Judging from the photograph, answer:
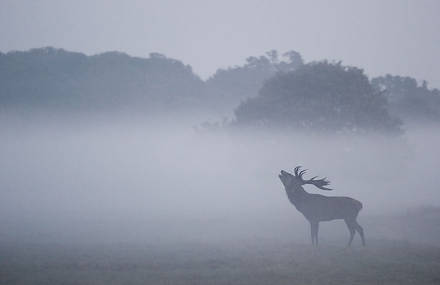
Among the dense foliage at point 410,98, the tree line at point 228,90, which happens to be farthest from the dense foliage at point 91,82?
the dense foliage at point 410,98

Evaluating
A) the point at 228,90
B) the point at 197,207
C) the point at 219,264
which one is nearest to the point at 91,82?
the point at 228,90

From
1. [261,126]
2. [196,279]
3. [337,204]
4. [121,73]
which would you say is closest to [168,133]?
[121,73]

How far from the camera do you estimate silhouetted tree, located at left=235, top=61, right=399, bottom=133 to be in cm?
4294

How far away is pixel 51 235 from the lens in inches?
882

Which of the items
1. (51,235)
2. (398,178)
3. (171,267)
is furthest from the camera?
(398,178)

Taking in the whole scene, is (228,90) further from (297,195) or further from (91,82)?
(297,195)

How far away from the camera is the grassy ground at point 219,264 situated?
40.2 feet

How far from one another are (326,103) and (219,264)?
30577 millimetres

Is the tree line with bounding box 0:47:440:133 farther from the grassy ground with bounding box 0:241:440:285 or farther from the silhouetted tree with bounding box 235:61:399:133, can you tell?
the grassy ground with bounding box 0:241:440:285

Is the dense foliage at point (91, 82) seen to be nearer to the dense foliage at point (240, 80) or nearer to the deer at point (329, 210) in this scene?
the dense foliage at point (240, 80)

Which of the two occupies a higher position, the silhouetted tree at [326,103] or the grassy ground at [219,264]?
the silhouetted tree at [326,103]

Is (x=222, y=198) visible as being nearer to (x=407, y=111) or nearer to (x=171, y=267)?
(x=171, y=267)

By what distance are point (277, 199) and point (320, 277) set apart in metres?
27.4

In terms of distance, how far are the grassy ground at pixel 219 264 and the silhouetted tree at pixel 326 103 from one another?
1012 inches
